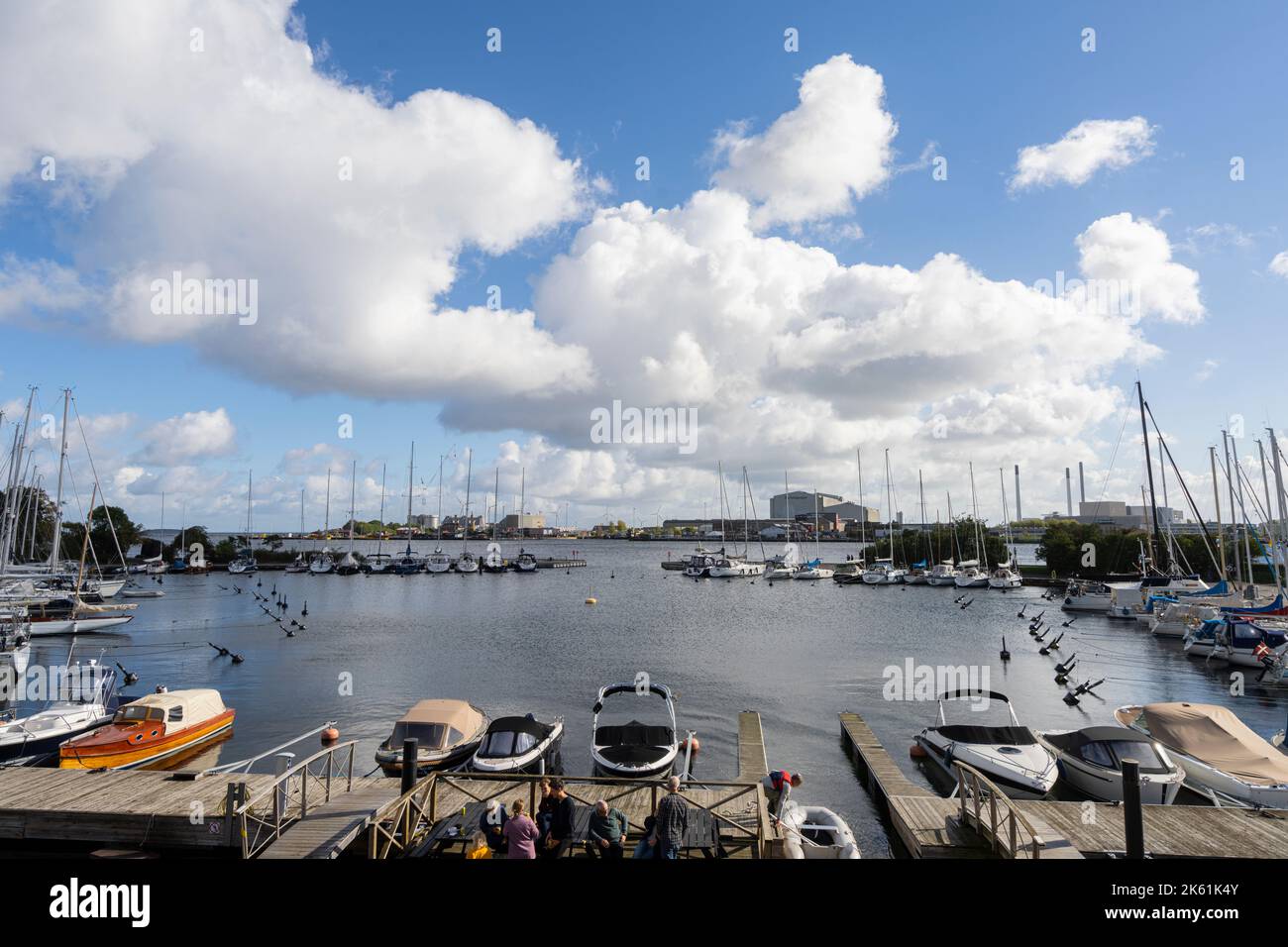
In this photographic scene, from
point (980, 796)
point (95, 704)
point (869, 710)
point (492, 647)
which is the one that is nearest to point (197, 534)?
point (492, 647)

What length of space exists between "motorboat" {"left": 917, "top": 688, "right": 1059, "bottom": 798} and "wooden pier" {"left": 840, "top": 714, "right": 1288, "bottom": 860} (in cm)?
398

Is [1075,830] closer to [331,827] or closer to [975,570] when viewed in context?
[331,827]

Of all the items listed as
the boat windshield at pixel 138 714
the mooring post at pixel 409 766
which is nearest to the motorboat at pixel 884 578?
the boat windshield at pixel 138 714

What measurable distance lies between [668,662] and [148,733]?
32.5 meters

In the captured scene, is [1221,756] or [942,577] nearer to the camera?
[1221,756]

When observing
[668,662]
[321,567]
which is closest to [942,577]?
[668,662]

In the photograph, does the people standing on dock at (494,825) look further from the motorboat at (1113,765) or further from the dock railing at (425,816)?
the motorboat at (1113,765)

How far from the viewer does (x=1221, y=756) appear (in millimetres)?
24203

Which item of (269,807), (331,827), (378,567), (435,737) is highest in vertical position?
(331,827)

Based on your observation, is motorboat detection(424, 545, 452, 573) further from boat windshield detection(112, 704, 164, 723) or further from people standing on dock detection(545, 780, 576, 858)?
people standing on dock detection(545, 780, 576, 858)

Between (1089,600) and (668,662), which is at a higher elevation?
(1089,600)

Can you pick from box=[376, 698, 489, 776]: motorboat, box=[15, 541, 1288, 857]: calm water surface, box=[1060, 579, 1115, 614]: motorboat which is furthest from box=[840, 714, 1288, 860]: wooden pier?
box=[1060, 579, 1115, 614]: motorboat

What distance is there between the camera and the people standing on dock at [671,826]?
12508 millimetres

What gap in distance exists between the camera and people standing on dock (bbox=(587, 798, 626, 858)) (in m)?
13.4
